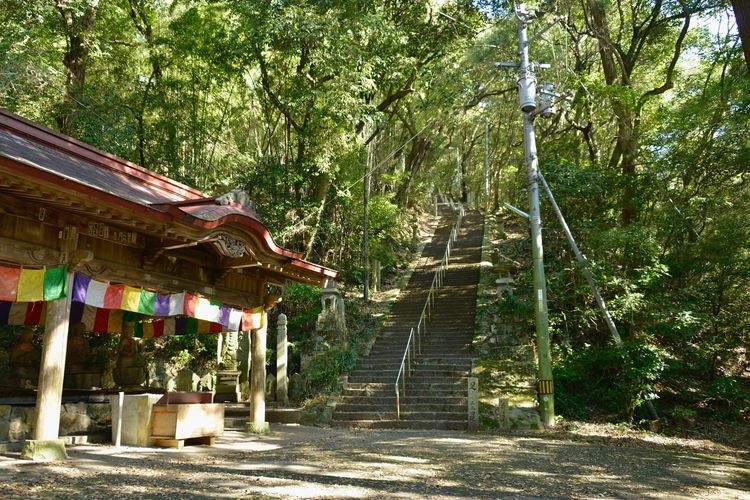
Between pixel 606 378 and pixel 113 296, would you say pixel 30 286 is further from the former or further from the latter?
pixel 606 378

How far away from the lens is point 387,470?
625cm

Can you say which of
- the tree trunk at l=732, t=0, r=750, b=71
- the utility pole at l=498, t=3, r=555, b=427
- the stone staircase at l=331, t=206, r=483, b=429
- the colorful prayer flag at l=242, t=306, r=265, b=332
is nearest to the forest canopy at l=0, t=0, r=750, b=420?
the utility pole at l=498, t=3, r=555, b=427

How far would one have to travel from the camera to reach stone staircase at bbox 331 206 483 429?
11.7 m

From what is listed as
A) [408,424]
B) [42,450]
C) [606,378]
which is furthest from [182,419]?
[606,378]

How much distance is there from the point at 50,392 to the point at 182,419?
1.94 metres

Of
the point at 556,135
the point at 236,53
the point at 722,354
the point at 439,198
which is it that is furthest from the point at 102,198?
the point at 439,198

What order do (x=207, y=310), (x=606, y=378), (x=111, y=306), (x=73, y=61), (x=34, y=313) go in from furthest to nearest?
(x=73, y=61), (x=606, y=378), (x=34, y=313), (x=207, y=310), (x=111, y=306)

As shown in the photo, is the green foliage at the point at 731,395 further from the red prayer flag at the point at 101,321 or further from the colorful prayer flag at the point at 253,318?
the red prayer flag at the point at 101,321

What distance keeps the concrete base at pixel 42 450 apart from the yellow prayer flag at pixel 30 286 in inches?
62.9

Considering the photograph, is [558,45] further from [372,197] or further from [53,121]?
[53,121]

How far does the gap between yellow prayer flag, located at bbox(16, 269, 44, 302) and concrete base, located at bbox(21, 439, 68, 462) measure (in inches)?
62.9

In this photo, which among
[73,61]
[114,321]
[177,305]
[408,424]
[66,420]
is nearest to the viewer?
[66,420]

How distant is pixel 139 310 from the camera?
791 cm

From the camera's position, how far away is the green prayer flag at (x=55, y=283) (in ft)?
21.3
